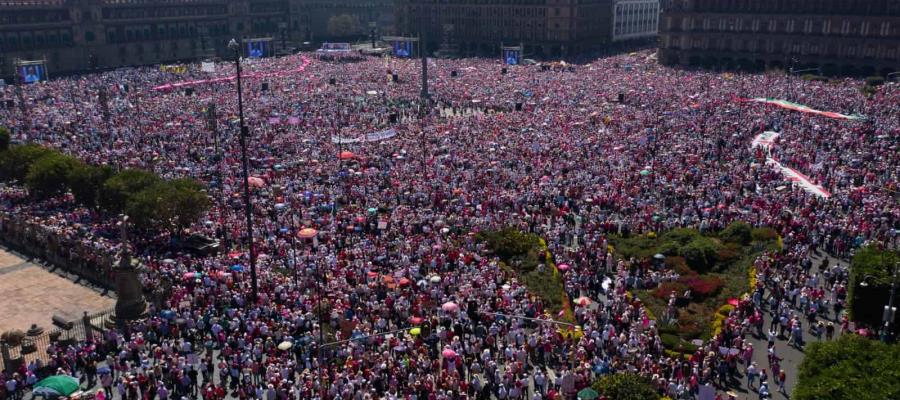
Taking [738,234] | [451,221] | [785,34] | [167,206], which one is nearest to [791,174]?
[738,234]

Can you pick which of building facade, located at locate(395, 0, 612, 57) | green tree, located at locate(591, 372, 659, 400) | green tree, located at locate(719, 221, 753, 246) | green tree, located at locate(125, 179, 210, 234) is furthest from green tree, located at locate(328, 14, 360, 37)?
green tree, located at locate(591, 372, 659, 400)

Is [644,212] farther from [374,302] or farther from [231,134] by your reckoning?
[231,134]

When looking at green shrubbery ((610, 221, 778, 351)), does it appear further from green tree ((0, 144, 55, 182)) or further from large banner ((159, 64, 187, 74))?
large banner ((159, 64, 187, 74))

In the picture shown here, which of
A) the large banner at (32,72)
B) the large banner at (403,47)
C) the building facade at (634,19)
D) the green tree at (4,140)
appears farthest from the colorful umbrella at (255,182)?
the building facade at (634,19)

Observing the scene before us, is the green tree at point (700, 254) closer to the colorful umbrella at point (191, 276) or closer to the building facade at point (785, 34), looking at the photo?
the colorful umbrella at point (191, 276)

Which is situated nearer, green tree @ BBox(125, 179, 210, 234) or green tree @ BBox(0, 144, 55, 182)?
green tree @ BBox(125, 179, 210, 234)

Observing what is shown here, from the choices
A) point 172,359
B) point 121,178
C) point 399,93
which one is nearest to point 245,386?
point 172,359
